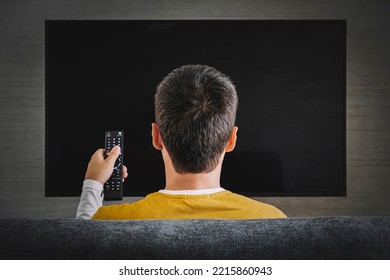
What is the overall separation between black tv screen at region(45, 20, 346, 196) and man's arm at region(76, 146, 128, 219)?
716 mm

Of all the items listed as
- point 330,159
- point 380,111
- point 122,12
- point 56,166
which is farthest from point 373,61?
point 56,166

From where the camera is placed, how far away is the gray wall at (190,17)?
269 centimetres

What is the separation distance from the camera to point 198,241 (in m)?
0.78

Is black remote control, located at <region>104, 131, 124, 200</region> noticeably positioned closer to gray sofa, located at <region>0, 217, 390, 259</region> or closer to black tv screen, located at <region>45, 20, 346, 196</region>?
black tv screen, located at <region>45, 20, 346, 196</region>

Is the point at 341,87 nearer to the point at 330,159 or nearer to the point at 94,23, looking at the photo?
the point at 330,159

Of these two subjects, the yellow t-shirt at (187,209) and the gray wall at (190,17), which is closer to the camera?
the yellow t-shirt at (187,209)

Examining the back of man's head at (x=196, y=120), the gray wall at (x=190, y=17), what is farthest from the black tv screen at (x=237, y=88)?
the back of man's head at (x=196, y=120)

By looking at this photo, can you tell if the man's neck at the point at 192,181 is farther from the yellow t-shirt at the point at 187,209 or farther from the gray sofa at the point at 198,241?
the gray sofa at the point at 198,241

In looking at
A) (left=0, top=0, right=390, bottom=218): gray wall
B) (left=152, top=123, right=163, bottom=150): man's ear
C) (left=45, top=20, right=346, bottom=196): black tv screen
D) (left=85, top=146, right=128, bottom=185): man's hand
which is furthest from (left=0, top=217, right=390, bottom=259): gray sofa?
(left=0, top=0, right=390, bottom=218): gray wall

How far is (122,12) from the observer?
2686mm

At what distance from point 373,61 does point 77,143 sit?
2.04 m

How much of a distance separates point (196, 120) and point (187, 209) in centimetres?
30

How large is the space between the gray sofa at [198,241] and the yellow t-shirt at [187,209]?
0.27 meters

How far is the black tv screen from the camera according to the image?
2471mm
